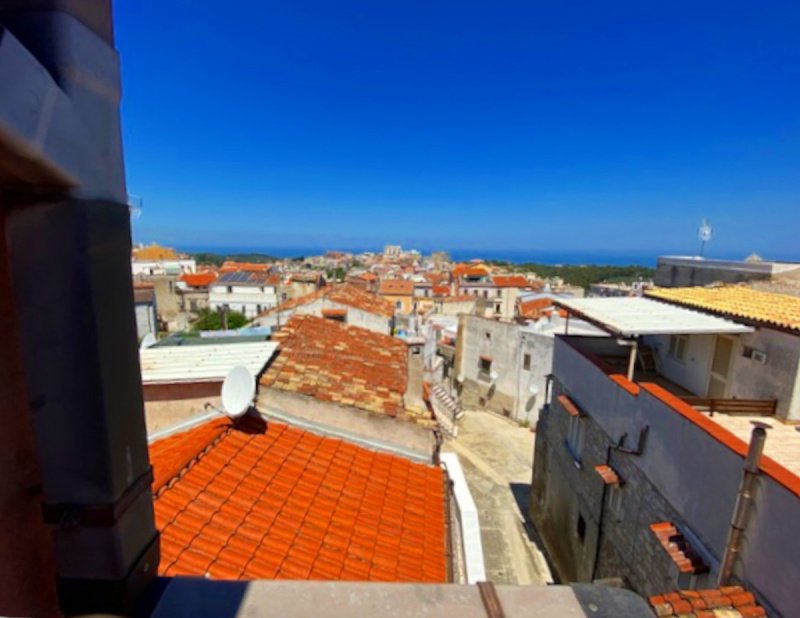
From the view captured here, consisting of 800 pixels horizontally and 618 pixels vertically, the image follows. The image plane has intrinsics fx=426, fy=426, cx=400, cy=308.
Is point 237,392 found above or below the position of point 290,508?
above

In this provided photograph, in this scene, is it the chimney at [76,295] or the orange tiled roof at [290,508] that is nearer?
the chimney at [76,295]

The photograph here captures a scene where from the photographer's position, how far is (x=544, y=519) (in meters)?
13.2

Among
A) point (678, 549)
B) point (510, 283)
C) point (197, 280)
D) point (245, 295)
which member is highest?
point (678, 549)

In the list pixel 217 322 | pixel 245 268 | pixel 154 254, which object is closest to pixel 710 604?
pixel 217 322

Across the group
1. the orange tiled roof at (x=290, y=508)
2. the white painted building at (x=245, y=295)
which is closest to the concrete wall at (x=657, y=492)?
the orange tiled roof at (x=290, y=508)

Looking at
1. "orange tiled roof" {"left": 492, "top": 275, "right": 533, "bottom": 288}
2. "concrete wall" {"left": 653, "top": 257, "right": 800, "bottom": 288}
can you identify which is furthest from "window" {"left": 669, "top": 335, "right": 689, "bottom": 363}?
"orange tiled roof" {"left": 492, "top": 275, "right": 533, "bottom": 288}

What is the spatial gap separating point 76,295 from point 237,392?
5.60 meters

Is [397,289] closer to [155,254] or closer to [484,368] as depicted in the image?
Answer: [484,368]

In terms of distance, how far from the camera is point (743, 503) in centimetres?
505

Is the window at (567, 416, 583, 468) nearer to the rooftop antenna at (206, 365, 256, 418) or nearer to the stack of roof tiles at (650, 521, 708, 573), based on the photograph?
the stack of roof tiles at (650, 521, 708, 573)

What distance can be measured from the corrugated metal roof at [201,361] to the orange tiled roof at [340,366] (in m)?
0.35

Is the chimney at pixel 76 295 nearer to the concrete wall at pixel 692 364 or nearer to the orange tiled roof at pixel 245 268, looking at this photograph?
the concrete wall at pixel 692 364

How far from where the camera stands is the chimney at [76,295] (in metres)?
1.22

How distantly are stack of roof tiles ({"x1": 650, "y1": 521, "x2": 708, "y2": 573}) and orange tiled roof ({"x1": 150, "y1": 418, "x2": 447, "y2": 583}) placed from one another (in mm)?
3251
